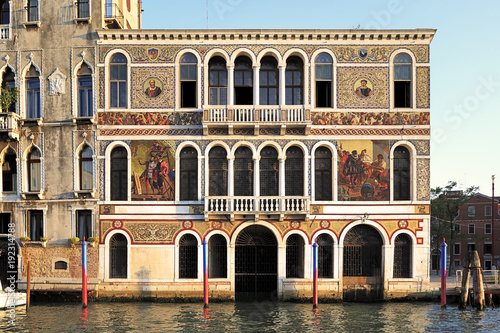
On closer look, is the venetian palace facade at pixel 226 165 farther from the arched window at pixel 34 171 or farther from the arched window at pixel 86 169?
the arched window at pixel 34 171

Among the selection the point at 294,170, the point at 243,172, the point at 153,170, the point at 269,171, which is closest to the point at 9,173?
the point at 153,170

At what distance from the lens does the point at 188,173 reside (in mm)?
26781

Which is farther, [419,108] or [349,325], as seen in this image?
[419,108]

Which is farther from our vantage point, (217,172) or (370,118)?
(217,172)

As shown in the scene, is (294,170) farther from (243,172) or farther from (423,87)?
(423,87)

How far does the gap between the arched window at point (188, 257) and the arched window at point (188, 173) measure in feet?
6.33

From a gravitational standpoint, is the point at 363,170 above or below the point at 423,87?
below

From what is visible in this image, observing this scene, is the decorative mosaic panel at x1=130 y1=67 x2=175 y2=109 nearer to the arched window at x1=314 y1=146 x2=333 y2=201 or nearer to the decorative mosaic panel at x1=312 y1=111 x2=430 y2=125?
the decorative mosaic panel at x1=312 y1=111 x2=430 y2=125

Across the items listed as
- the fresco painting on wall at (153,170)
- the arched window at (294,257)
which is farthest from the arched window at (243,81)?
the arched window at (294,257)

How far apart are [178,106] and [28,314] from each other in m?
10.9

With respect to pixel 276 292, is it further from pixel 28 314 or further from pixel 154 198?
pixel 28 314

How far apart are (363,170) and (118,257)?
1191 cm

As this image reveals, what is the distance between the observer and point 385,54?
26641 millimetres

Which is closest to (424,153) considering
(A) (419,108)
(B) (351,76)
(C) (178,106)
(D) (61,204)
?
(A) (419,108)
